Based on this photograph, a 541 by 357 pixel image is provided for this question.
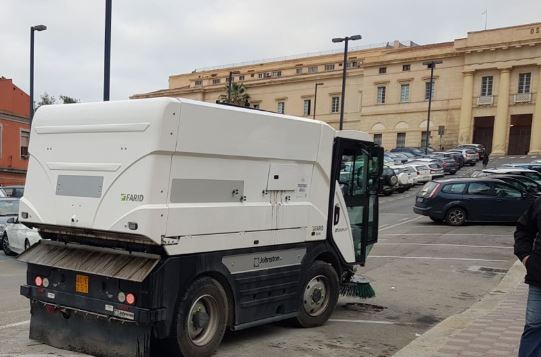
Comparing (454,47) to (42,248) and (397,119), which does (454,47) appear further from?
(42,248)

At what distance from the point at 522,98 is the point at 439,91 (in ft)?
35.3

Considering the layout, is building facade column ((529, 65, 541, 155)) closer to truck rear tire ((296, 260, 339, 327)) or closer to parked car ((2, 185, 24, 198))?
parked car ((2, 185, 24, 198))

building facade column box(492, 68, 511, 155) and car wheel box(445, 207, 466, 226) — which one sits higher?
building facade column box(492, 68, 511, 155)

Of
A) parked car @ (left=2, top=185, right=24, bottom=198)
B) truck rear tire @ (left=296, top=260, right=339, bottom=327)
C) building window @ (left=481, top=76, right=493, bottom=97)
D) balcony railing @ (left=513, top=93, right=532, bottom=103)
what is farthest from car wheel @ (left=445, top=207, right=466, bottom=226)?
building window @ (left=481, top=76, right=493, bottom=97)

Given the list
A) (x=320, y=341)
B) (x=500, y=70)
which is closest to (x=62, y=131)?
(x=320, y=341)

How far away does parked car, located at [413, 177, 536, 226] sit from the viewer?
19.4 metres

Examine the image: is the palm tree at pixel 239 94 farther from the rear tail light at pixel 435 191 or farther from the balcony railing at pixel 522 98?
the rear tail light at pixel 435 191

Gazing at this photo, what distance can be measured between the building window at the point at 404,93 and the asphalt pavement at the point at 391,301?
60835mm

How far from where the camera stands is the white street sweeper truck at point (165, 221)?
536 cm

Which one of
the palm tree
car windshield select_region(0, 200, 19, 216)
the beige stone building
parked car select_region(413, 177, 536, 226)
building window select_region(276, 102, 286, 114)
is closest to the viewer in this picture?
car windshield select_region(0, 200, 19, 216)

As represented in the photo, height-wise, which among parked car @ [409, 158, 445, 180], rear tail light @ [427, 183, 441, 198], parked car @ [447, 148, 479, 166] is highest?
parked car @ [447, 148, 479, 166]

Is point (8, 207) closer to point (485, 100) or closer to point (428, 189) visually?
point (428, 189)

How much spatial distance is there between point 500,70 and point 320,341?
228 feet

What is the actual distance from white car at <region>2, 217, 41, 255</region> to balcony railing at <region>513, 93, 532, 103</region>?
2570 inches
